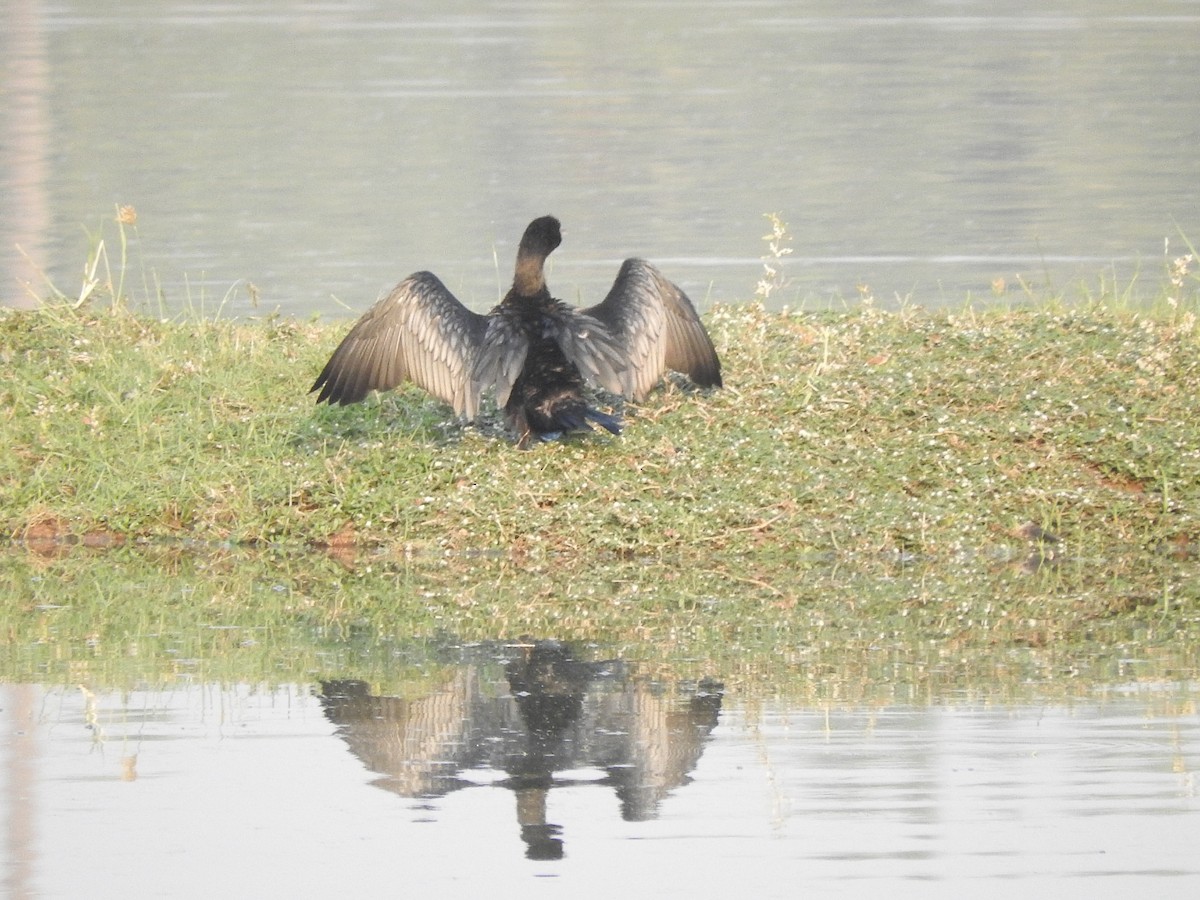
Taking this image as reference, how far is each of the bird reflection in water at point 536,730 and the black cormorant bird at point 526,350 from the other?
7.00 feet

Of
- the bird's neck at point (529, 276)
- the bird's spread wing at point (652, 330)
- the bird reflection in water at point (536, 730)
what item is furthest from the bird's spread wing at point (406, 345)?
the bird reflection in water at point (536, 730)

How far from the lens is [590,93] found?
32.6 metres

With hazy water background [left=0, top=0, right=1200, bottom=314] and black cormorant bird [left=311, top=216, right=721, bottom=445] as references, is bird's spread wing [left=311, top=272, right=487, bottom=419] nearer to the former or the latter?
black cormorant bird [left=311, top=216, right=721, bottom=445]

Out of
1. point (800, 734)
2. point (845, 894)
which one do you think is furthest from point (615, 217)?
point (845, 894)

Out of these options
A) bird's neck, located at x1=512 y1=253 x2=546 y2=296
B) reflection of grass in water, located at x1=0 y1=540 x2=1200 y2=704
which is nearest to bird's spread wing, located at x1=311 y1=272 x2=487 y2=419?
bird's neck, located at x1=512 y1=253 x2=546 y2=296

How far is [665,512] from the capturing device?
336 inches

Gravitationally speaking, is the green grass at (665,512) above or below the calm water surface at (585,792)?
above

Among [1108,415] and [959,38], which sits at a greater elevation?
[959,38]

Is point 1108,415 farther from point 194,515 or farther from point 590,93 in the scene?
point 590,93

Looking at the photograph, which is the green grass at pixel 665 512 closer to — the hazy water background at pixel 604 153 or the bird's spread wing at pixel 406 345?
the bird's spread wing at pixel 406 345

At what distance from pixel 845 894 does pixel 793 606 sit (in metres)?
2.78

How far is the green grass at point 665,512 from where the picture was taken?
7.20 m

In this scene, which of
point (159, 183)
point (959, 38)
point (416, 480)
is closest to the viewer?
point (416, 480)

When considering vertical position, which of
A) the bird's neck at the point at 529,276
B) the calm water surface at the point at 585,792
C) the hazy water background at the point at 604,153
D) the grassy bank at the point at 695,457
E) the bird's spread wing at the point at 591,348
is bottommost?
the calm water surface at the point at 585,792
